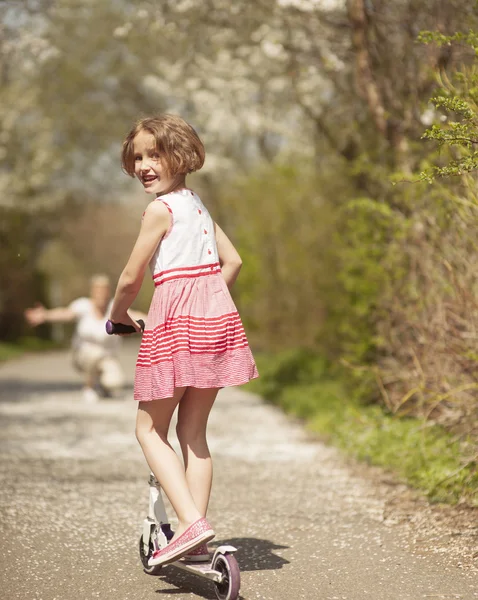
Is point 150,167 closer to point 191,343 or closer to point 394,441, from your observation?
point 191,343

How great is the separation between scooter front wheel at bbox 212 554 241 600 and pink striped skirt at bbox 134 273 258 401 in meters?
0.67

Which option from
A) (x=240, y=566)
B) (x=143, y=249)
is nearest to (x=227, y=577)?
(x=240, y=566)

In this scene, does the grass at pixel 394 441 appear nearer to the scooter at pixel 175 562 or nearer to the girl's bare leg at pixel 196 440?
the girl's bare leg at pixel 196 440

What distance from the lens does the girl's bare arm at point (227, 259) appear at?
425 centimetres

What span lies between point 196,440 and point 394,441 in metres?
3.37

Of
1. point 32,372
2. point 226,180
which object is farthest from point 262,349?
point 226,180

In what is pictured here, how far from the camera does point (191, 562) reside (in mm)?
3998

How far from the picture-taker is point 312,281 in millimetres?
16172

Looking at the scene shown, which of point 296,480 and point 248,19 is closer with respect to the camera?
point 296,480

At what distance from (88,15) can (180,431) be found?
47.6 ft

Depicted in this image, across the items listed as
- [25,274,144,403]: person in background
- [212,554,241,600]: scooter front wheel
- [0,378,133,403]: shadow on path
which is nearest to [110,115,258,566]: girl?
[212,554,241,600]: scooter front wheel

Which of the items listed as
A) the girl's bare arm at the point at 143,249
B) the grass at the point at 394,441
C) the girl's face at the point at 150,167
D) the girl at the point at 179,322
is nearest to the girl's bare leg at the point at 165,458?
the girl at the point at 179,322

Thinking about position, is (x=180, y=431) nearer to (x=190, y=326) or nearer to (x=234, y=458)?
(x=190, y=326)

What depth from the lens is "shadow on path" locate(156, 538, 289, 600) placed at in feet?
13.1
